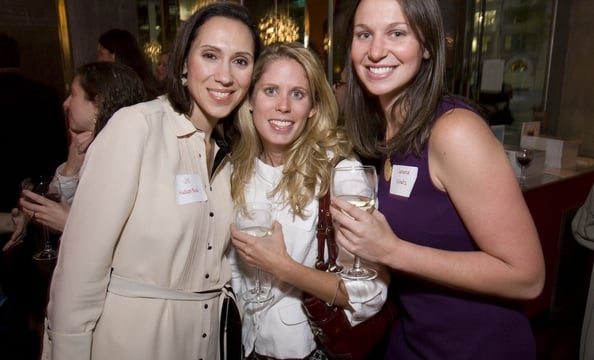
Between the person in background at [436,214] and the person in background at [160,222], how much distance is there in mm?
494

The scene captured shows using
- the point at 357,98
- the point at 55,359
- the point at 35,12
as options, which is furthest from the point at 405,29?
the point at 35,12

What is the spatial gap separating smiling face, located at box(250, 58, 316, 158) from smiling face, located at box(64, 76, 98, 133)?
93cm

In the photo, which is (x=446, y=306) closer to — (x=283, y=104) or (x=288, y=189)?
(x=288, y=189)

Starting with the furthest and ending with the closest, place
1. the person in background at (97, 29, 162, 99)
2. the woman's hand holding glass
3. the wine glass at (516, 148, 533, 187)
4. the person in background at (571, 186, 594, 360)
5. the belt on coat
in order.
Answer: the person in background at (97, 29, 162, 99), the wine glass at (516, 148, 533, 187), the person in background at (571, 186, 594, 360), the woman's hand holding glass, the belt on coat

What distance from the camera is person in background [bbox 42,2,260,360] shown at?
4.09ft

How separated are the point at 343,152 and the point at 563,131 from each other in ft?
15.3

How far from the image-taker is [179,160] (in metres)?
1.41

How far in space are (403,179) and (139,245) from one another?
839 millimetres

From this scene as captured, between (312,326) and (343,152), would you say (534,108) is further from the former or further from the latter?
(312,326)

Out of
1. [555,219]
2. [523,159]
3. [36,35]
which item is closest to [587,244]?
[523,159]

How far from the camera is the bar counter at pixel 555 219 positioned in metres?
3.30

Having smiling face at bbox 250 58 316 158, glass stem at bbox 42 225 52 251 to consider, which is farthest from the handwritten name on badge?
glass stem at bbox 42 225 52 251

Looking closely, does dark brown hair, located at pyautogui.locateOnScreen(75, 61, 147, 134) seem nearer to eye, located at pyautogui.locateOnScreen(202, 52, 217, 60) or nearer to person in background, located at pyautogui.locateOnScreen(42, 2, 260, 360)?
person in background, located at pyautogui.locateOnScreen(42, 2, 260, 360)

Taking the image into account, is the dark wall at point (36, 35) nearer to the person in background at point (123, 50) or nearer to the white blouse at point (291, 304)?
the person in background at point (123, 50)
